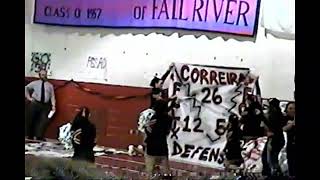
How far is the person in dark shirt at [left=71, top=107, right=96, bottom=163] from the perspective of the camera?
174 centimetres

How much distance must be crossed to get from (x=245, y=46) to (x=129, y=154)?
0.64m

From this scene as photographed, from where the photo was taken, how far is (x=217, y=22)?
2.16m

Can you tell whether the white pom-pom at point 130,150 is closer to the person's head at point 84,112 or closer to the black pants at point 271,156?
the person's head at point 84,112

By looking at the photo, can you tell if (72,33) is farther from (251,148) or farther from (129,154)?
(251,148)

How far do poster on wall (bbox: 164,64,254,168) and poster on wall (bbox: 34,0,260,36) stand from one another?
18 centimetres

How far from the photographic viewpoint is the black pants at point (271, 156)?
1.67m

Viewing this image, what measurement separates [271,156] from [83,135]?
0.68m

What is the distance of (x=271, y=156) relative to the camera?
1846 mm

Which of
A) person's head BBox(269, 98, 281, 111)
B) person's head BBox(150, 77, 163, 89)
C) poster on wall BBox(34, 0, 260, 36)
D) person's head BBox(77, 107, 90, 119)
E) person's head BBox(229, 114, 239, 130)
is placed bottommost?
person's head BBox(229, 114, 239, 130)

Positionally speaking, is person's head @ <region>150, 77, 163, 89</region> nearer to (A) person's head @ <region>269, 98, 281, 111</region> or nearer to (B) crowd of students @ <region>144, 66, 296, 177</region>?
(B) crowd of students @ <region>144, 66, 296, 177</region>

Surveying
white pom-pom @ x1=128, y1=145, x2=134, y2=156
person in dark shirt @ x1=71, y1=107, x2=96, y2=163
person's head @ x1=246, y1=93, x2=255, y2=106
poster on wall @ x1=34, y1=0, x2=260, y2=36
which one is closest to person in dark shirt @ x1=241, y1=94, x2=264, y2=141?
person's head @ x1=246, y1=93, x2=255, y2=106

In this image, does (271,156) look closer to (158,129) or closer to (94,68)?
(158,129)
